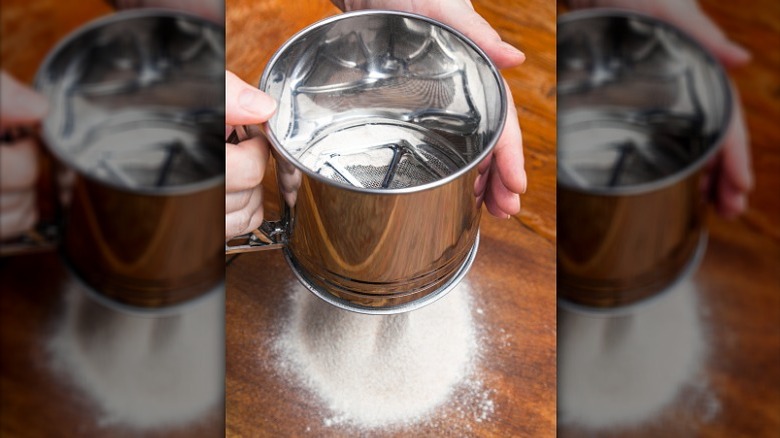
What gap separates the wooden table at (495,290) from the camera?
40 centimetres

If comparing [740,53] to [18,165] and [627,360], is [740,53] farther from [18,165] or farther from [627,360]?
[18,165]

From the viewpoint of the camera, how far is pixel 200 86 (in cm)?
40

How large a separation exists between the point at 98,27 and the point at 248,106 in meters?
0.07

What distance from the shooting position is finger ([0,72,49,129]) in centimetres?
28

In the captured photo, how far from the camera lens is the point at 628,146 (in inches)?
17.3

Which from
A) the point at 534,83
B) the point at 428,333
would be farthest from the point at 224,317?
the point at 534,83

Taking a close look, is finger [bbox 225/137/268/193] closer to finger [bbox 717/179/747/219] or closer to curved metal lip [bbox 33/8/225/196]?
curved metal lip [bbox 33/8/225/196]

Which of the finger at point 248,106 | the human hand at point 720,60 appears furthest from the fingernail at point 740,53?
the finger at point 248,106

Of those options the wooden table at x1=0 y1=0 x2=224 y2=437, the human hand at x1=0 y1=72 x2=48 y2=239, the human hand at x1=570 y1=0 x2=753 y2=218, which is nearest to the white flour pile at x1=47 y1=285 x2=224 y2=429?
the wooden table at x1=0 y1=0 x2=224 y2=437

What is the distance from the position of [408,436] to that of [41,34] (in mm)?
248

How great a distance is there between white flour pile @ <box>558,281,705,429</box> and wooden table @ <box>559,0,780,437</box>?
10mm

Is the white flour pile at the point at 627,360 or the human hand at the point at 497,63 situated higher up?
the human hand at the point at 497,63

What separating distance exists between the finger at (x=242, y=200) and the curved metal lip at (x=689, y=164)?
159 millimetres

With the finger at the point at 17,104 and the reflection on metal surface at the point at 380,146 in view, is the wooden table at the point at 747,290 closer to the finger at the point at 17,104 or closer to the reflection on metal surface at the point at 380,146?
the reflection on metal surface at the point at 380,146
